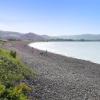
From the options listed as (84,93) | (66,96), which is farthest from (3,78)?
(84,93)

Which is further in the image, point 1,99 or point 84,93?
point 84,93

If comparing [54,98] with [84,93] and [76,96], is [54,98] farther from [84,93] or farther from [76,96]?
[84,93]

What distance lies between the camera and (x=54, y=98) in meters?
17.0

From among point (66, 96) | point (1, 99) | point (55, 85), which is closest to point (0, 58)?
point (55, 85)

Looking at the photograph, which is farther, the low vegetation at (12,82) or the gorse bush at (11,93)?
the low vegetation at (12,82)

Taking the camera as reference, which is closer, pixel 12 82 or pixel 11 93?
pixel 11 93

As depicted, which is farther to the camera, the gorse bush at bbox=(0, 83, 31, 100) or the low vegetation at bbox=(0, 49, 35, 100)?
the low vegetation at bbox=(0, 49, 35, 100)

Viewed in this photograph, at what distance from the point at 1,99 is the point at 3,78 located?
3389 millimetres

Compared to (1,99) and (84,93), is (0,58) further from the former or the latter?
(1,99)

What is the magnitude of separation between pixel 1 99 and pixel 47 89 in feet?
17.2

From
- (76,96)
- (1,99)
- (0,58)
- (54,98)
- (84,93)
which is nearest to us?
(1,99)

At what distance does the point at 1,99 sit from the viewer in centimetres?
1387

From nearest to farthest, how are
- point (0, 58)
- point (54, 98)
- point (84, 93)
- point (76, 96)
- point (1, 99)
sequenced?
1. point (1, 99)
2. point (54, 98)
3. point (76, 96)
4. point (84, 93)
5. point (0, 58)

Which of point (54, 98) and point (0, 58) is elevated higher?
point (0, 58)
